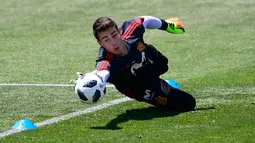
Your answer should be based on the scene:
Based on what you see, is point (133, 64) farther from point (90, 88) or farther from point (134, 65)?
point (90, 88)

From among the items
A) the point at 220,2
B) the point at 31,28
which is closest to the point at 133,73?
the point at 31,28

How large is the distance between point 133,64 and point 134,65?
0.07 ft

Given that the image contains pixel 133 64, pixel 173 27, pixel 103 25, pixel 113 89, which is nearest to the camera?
pixel 103 25

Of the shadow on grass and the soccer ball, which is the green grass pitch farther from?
the soccer ball

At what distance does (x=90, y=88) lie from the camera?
837 centimetres

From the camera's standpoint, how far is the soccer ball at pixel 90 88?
8.38 meters

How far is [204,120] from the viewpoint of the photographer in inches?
336

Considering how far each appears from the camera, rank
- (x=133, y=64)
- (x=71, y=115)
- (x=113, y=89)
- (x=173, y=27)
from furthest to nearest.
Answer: (x=113, y=89) < (x=173, y=27) < (x=71, y=115) < (x=133, y=64)

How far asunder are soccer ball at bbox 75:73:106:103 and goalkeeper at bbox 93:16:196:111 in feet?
0.53

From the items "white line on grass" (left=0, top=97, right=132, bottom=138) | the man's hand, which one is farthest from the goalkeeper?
"white line on grass" (left=0, top=97, right=132, bottom=138)

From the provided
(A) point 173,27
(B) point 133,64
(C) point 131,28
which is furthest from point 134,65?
(A) point 173,27

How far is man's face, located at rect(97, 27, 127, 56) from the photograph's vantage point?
8781 millimetres

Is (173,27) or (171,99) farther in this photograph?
(173,27)

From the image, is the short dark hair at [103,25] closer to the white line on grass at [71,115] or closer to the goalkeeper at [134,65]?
the goalkeeper at [134,65]
